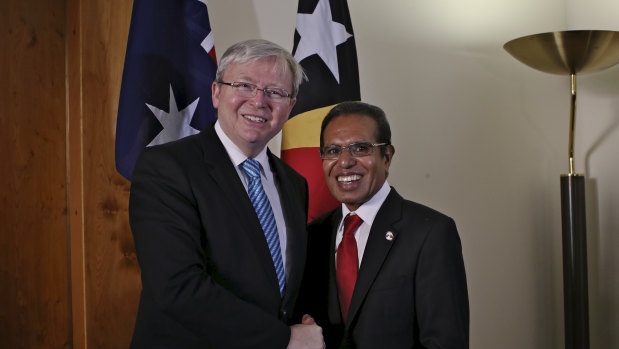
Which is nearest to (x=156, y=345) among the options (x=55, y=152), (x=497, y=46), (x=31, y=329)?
(x=31, y=329)

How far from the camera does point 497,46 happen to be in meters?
3.90

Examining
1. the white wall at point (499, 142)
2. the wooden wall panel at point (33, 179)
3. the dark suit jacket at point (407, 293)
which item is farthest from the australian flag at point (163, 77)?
the white wall at point (499, 142)

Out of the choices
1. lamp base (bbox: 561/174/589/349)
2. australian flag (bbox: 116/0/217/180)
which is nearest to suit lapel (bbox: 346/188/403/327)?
australian flag (bbox: 116/0/217/180)

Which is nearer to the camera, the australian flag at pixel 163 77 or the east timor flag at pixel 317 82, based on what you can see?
the australian flag at pixel 163 77

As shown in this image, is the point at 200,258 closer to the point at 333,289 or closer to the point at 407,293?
the point at 333,289

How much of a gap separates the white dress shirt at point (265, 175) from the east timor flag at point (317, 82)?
619mm

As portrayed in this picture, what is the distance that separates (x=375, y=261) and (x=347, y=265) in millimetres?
101

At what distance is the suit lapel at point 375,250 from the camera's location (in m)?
1.68

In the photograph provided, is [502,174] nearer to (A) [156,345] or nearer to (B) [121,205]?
(B) [121,205]

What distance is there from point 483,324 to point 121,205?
2645mm

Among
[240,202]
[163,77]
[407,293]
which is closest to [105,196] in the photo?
[163,77]

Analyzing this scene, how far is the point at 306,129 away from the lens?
2.53 metres

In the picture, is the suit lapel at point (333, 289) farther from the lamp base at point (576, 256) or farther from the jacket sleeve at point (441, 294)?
the lamp base at point (576, 256)

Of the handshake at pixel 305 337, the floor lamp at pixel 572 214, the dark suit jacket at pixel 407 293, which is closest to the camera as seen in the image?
the handshake at pixel 305 337
